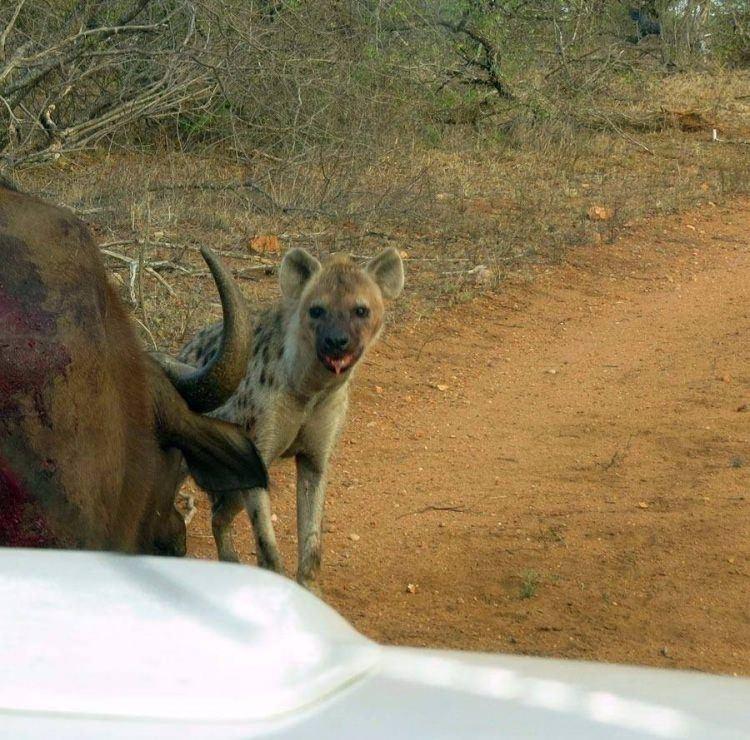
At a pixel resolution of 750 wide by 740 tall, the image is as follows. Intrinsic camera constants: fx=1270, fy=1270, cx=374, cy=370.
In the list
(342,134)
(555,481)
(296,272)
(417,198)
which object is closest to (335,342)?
(296,272)

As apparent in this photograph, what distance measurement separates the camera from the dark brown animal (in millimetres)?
2527

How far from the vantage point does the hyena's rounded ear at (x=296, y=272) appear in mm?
5293

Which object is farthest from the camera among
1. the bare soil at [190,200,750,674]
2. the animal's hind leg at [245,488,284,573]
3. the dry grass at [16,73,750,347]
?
the dry grass at [16,73,750,347]

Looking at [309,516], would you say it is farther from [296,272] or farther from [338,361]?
[296,272]

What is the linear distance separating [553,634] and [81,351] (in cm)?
216

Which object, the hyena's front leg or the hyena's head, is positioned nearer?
the hyena's front leg

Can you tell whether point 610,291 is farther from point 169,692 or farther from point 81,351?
point 169,692

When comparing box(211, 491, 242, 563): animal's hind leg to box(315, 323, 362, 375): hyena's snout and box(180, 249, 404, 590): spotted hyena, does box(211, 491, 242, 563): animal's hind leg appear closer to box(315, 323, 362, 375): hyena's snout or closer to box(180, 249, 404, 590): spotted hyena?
box(180, 249, 404, 590): spotted hyena

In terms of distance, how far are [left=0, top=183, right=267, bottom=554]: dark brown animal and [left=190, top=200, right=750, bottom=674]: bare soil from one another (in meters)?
A: 1.24

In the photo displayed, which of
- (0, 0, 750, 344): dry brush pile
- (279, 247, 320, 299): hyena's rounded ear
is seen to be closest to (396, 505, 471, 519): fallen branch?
(279, 247, 320, 299): hyena's rounded ear

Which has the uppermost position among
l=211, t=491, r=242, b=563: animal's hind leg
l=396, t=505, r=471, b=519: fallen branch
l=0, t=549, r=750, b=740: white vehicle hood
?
l=0, t=549, r=750, b=740: white vehicle hood

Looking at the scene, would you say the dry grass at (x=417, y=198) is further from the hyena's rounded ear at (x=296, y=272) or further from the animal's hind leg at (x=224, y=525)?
the animal's hind leg at (x=224, y=525)

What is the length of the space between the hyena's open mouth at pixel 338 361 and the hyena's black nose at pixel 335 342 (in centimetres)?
3

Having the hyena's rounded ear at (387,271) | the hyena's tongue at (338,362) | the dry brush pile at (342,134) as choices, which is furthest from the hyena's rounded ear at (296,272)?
the dry brush pile at (342,134)
